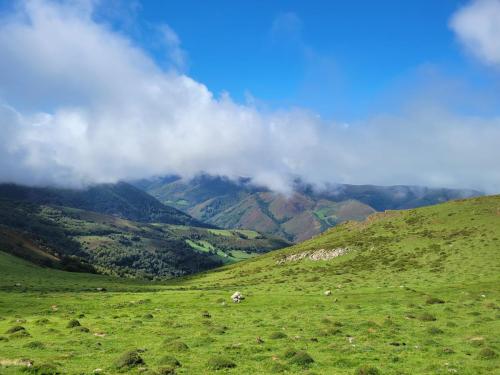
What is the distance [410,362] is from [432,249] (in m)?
77.5

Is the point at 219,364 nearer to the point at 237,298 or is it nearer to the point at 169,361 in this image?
the point at 169,361

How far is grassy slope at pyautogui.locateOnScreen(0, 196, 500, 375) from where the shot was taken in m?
29.7

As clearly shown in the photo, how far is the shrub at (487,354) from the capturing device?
97.6 ft

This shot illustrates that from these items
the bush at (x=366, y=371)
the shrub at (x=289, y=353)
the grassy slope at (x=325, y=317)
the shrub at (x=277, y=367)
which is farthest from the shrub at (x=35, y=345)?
the bush at (x=366, y=371)

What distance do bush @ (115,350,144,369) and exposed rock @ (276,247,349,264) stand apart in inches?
3633

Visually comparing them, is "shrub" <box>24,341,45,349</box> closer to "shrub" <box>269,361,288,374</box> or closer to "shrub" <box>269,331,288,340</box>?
"shrub" <box>269,331,288,340</box>

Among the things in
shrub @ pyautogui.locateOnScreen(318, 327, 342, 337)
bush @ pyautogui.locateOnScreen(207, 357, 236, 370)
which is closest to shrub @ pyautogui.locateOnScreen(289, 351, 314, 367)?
bush @ pyautogui.locateOnScreen(207, 357, 236, 370)

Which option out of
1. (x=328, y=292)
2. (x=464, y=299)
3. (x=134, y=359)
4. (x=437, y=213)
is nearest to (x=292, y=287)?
(x=328, y=292)

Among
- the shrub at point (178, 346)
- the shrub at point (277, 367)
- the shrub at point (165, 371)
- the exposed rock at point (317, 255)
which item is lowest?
the shrub at point (178, 346)

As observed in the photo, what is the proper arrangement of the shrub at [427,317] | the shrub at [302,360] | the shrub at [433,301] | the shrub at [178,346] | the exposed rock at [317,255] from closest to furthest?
the shrub at [302,360]
the shrub at [178,346]
the shrub at [427,317]
the shrub at [433,301]
the exposed rock at [317,255]

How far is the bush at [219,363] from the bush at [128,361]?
4632mm

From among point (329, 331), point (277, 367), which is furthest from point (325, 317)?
point (277, 367)

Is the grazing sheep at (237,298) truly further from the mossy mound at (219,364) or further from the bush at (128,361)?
the bush at (128,361)

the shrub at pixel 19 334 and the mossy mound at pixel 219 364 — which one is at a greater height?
the mossy mound at pixel 219 364
